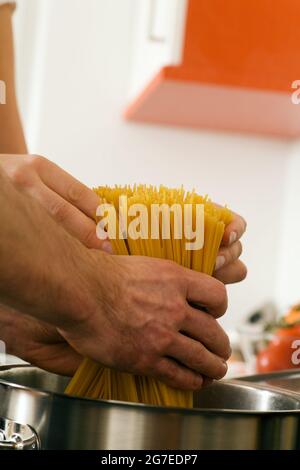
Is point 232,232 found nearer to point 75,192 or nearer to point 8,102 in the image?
point 75,192

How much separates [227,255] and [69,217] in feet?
0.40

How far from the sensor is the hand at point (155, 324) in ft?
1.70

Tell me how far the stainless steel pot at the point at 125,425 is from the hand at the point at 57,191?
0.55 feet

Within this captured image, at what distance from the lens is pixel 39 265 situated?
47cm

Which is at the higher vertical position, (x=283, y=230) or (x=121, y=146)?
(x=121, y=146)

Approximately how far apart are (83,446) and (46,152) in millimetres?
1632

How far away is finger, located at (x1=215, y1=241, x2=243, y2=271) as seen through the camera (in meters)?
0.62

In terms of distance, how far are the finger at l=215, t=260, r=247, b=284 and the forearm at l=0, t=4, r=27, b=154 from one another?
0.53 metres

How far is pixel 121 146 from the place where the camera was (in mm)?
2066

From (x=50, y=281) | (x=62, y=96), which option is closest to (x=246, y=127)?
(x=62, y=96)

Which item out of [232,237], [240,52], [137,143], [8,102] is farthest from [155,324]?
[137,143]

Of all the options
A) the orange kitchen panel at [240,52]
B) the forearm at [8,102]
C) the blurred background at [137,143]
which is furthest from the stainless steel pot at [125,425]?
the blurred background at [137,143]

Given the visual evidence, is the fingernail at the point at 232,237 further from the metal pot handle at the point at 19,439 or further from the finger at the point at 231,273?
the metal pot handle at the point at 19,439

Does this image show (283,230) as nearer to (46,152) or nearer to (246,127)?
(246,127)
